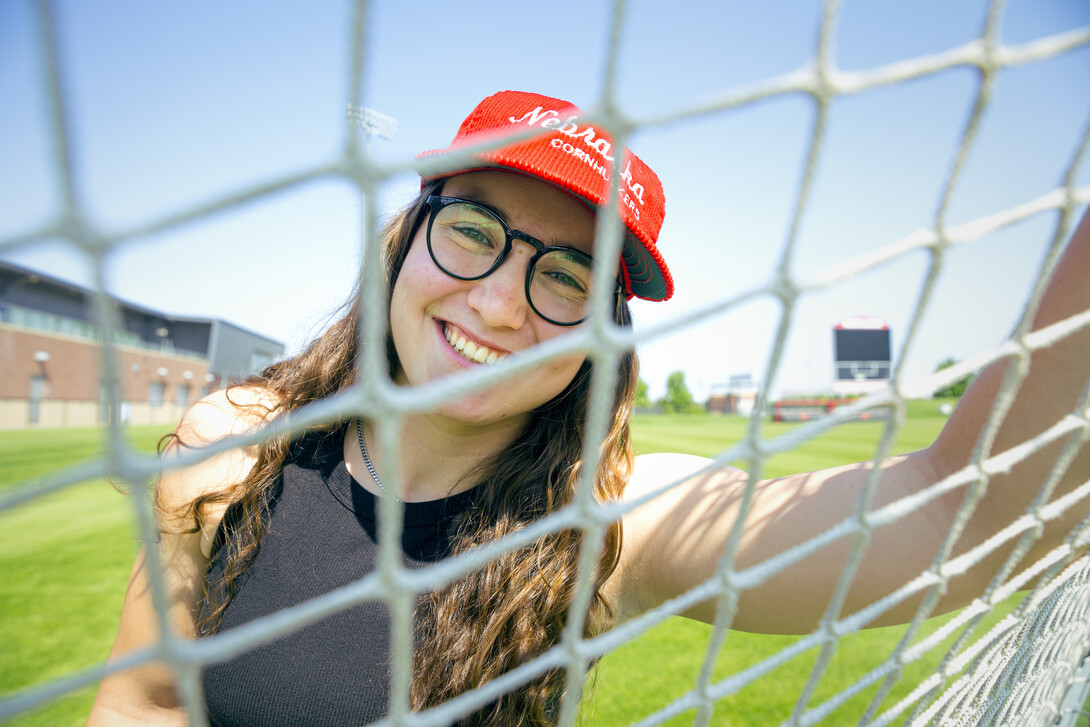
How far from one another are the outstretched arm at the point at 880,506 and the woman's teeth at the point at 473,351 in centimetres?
34

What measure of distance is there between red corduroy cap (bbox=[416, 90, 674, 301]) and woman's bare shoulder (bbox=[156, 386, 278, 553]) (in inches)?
23.5

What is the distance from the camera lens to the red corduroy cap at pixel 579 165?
2.97ft

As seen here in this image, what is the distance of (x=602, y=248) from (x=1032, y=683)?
4.21 ft

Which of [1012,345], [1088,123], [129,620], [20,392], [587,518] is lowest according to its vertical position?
[20,392]

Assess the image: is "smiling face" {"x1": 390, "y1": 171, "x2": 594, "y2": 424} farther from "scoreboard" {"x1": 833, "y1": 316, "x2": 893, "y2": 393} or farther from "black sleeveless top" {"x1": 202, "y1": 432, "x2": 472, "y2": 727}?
A: "scoreboard" {"x1": 833, "y1": 316, "x2": 893, "y2": 393}

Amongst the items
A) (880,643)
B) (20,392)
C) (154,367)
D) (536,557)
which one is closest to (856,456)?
(880,643)

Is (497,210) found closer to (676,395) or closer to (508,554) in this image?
(508,554)

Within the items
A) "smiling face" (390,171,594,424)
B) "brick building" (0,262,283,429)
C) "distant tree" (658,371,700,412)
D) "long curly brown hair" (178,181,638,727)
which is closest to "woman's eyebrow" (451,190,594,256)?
"smiling face" (390,171,594,424)

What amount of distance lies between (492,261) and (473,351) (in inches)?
6.1

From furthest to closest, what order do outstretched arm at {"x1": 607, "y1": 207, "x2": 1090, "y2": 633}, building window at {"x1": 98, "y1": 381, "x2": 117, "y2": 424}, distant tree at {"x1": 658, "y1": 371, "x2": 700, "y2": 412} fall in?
distant tree at {"x1": 658, "y1": 371, "x2": 700, "y2": 412}, outstretched arm at {"x1": 607, "y1": 207, "x2": 1090, "y2": 633}, building window at {"x1": 98, "y1": 381, "x2": 117, "y2": 424}

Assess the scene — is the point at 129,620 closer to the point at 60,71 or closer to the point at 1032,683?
the point at 60,71

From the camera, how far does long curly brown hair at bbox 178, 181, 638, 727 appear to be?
92 centimetres

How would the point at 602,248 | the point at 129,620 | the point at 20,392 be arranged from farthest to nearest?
the point at 20,392, the point at 129,620, the point at 602,248

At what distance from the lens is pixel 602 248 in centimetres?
46
